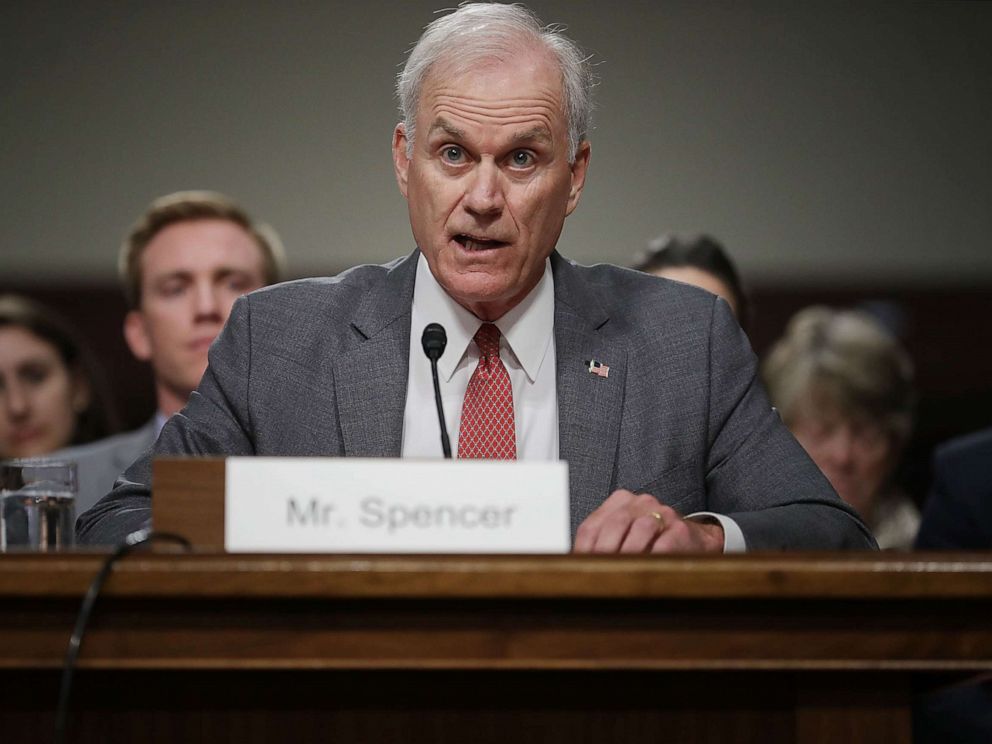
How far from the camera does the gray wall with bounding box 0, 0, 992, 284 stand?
441cm

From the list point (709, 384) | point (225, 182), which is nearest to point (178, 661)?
point (709, 384)

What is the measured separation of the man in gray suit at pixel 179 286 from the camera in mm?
3324

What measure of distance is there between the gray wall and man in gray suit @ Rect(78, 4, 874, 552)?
7.89 ft

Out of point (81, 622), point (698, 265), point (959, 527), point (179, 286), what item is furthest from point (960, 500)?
point (81, 622)

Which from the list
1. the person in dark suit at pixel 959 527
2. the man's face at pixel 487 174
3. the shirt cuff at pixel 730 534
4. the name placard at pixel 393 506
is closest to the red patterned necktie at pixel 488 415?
the man's face at pixel 487 174

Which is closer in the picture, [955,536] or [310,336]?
[310,336]

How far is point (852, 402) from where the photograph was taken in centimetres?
407

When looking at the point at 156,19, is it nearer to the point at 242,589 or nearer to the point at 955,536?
the point at 955,536

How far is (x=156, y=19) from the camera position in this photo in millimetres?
4422

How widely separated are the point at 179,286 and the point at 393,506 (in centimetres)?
246

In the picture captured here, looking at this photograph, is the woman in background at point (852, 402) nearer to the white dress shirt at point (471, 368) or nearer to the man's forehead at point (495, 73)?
the white dress shirt at point (471, 368)
